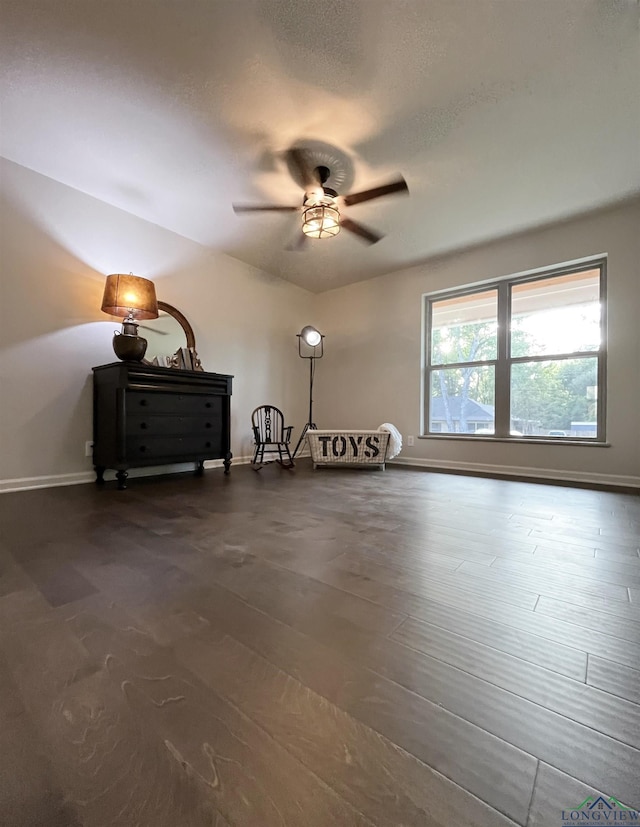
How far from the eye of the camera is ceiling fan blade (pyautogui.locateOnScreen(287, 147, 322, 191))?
7.54ft

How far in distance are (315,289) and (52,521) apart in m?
4.32

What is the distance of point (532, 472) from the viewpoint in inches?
139

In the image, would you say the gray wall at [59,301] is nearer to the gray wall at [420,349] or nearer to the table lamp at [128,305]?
the table lamp at [128,305]

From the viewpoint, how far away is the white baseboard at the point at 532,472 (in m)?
3.10

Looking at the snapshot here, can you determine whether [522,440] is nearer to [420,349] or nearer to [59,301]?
[420,349]

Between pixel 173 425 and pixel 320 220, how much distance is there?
2112 millimetres

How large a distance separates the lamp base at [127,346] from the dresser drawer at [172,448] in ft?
2.22

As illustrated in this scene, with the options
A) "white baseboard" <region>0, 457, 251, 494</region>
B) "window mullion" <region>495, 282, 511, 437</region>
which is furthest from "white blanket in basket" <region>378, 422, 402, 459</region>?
"white baseboard" <region>0, 457, 251, 494</region>

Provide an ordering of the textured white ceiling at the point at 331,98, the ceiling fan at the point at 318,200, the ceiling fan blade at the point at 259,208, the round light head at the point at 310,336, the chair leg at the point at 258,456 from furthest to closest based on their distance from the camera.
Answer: the round light head at the point at 310,336 → the chair leg at the point at 258,456 → the ceiling fan blade at the point at 259,208 → the ceiling fan at the point at 318,200 → the textured white ceiling at the point at 331,98

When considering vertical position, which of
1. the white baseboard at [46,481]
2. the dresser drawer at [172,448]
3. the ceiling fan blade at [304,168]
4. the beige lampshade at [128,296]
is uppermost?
the ceiling fan blade at [304,168]

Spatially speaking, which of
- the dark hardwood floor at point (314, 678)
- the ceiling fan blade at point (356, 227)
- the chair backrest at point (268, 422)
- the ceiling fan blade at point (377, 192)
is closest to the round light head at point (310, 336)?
the chair backrest at point (268, 422)

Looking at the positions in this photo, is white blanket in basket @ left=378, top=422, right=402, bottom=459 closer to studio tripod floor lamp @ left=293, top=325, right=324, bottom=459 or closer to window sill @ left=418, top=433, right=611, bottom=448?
window sill @ left=418, top=433, right=611, bottom=448

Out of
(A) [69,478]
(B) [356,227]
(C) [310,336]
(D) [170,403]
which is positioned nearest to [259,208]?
(B) [356,227]

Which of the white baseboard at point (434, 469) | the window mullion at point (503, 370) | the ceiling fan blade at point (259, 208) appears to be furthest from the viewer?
the window mullion at point (503, 370)
